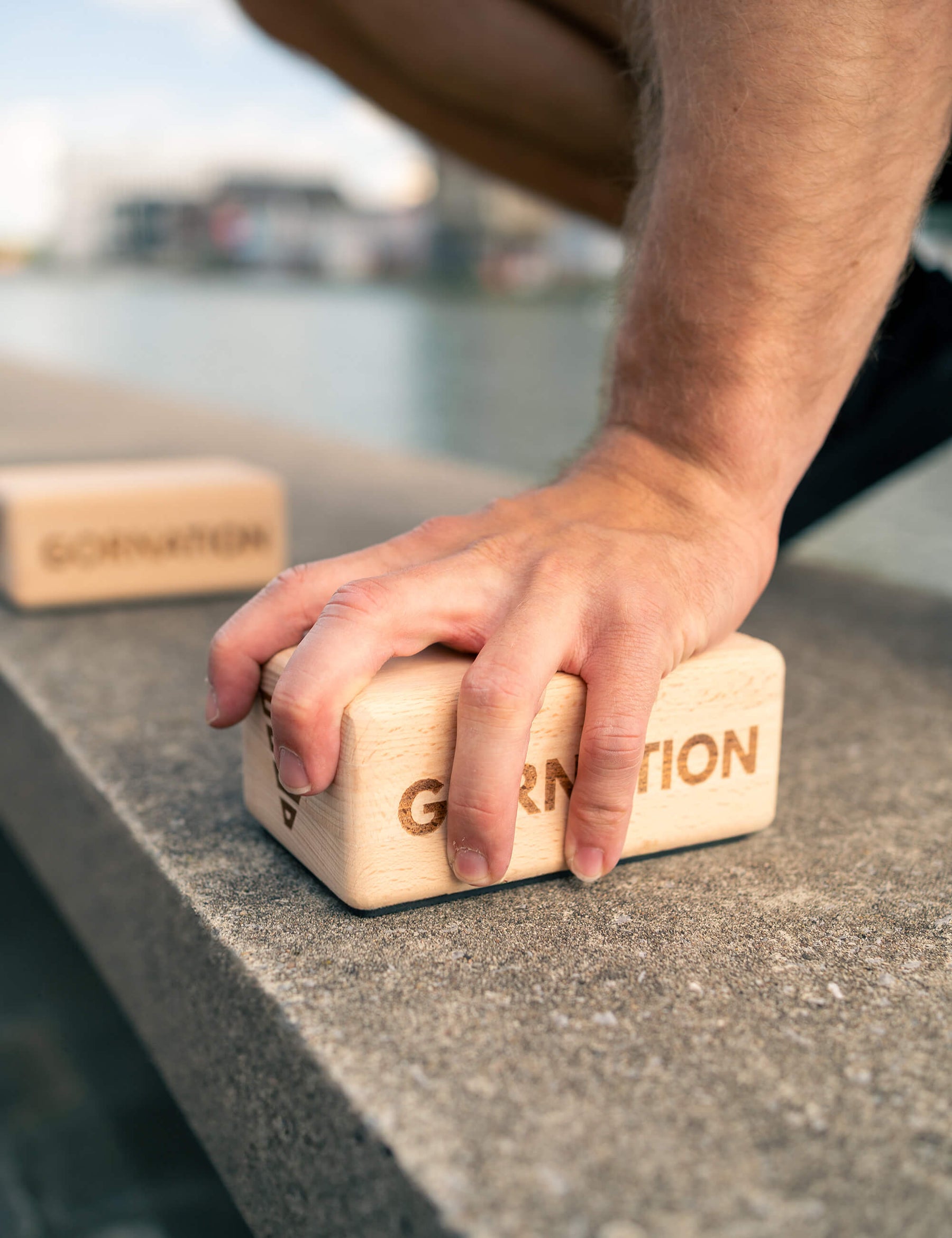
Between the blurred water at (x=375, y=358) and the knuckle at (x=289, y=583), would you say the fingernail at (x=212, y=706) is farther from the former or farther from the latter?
the blurred water at (x=375, y=358)

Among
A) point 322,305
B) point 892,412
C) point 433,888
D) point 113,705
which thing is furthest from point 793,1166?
point 322,305

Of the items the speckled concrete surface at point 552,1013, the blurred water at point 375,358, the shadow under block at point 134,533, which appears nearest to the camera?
the speckled concrete surface at point 552,1013

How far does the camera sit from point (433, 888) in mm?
546

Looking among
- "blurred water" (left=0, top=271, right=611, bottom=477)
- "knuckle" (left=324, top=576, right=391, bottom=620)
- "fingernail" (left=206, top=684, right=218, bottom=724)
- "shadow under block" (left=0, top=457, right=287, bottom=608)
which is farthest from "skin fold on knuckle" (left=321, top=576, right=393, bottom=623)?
"shadow under block" (left=0, top=457, right=287, bottom=608)

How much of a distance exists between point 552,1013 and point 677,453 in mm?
317

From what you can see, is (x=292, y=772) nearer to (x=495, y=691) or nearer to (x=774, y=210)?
(x=495, y=691)

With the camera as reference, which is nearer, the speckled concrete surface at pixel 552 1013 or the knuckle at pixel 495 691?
the speckled concrete surface at pixel 552 1013

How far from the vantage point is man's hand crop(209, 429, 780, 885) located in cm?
Result: 51

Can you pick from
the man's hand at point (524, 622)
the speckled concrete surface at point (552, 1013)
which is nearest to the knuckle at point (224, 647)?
the man's hand at point (524, 622)

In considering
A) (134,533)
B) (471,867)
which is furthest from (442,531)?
(134,533)

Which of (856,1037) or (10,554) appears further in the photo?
(10,554)

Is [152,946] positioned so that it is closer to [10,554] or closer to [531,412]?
[10,554]

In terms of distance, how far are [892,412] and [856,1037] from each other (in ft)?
2.65

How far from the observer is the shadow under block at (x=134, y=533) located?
1.08 m
